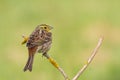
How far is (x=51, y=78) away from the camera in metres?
9.89

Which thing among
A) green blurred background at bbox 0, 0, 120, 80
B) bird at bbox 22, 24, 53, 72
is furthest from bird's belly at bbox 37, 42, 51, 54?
green blurred background at bbox 0, 0, 120, 80

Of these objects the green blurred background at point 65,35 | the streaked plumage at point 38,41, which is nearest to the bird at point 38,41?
the streaked plumage at point 38,41

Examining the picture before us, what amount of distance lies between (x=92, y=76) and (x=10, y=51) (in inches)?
62.7

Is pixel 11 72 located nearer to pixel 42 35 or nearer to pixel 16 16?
pixel 16 16

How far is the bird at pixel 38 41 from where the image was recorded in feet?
18.9

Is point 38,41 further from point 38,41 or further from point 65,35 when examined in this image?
point 65,35

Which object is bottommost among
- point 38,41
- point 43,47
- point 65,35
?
point 65,35

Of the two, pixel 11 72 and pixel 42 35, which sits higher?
pixel 42 35

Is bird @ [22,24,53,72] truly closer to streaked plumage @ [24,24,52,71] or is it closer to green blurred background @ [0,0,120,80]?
streaked plumage @ [24,24,52,71]

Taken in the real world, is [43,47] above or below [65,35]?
above

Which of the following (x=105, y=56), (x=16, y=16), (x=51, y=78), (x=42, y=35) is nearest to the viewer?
(x=42, y=35)

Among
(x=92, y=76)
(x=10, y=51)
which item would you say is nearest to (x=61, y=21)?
(x=10, y=51)

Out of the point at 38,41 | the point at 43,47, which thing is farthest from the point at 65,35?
the point at 43,47

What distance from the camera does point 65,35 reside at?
38.7 feet
